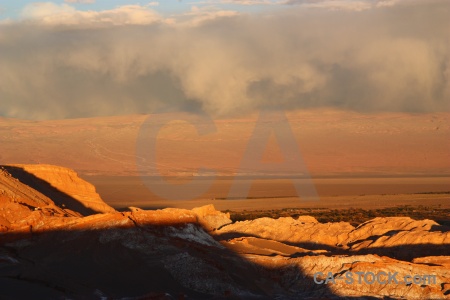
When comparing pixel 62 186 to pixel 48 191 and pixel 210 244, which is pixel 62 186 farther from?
pixel 210 244

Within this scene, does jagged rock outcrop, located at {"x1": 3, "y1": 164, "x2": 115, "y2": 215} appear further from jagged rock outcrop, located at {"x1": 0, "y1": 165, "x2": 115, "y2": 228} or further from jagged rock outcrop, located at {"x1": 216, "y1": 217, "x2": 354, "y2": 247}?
jagged rock outcrop, located at {"x1": 216, "y1": 217, "x2": 354, "y2": 247}

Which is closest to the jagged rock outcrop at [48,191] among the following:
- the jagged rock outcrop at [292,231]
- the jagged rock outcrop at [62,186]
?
the jagged rock outcrop at [62,186]

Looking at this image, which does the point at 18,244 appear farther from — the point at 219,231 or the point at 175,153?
the point at 175,153

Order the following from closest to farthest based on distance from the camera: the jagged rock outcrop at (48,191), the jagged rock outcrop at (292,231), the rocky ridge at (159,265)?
the rocky ridge at (159,265) → the jagged rock outcrop at (48,191) → the jagged rock outcrop at (292,231)

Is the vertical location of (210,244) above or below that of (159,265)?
above

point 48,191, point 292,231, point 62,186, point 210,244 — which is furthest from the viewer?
point 62,186

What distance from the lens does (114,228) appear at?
68.2 feet

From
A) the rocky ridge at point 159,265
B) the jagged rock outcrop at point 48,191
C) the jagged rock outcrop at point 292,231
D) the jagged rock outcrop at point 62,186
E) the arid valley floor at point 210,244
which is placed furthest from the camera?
the jagged rock outcrop at point 62,186

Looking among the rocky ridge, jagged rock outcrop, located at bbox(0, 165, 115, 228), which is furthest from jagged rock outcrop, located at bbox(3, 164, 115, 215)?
the rocky ridge

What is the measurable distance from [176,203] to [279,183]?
24.1m

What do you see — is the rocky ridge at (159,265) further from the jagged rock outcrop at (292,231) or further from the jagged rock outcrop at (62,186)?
the jagged rock outcrop at (62,186)

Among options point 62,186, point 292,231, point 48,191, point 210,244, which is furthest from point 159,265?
point 62,186

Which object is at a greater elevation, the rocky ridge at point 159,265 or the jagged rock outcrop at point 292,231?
A: the jagged rock outcrop at point 292,231

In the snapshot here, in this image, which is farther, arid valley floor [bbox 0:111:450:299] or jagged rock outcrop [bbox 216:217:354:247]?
jagged rock outcrop [bbox 216:217:354:247]
